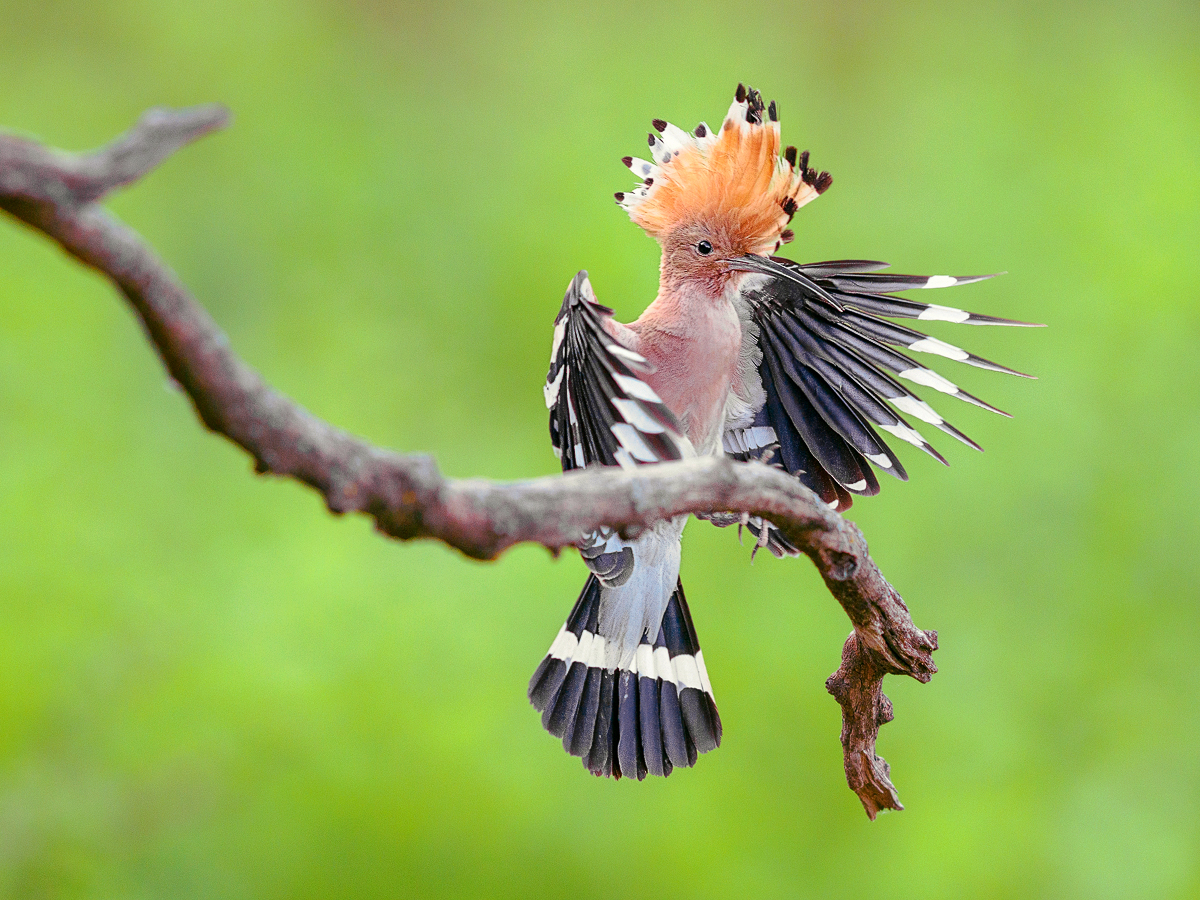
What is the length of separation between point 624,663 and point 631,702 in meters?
0.05

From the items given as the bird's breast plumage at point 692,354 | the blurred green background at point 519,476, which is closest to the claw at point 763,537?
the bird's breast plumage at point 692,354

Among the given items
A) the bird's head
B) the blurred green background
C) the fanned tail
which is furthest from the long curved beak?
the blurred green background

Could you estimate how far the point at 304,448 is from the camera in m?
0.61

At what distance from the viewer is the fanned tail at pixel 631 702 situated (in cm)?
126

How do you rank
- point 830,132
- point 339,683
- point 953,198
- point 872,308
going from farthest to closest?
point 830,132 → point 953,198 → point 339,683 → point 872,308

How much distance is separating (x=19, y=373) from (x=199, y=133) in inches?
85.7

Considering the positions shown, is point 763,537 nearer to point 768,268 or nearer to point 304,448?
point 768,268

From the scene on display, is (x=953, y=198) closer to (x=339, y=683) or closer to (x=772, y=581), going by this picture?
(x=772, y=581)

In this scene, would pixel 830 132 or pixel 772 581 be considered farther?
pixel 830 132

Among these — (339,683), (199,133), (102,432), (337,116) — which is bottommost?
(199,133)

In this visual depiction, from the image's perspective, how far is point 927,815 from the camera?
2.31m

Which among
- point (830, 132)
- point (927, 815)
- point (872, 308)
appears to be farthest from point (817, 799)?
point (830, 132)

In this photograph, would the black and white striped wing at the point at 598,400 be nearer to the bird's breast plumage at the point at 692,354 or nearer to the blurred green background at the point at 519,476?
the bird's breast plumage at the point at 692,354

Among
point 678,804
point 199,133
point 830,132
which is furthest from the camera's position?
point 830,132
